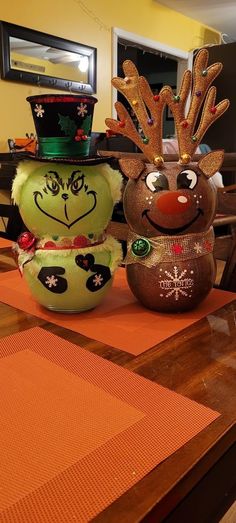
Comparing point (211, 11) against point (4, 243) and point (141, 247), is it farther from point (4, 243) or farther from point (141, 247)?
point (141, 247)

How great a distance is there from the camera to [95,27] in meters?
3.59

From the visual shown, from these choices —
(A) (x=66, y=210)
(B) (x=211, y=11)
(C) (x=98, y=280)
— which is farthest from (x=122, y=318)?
(B) (x=211, y=11)

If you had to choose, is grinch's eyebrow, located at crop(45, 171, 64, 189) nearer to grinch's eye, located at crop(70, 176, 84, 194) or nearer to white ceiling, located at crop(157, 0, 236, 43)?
grinch's eye, located at crop(70, 176, 84, 194)

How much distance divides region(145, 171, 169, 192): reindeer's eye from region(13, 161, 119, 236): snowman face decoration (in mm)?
70

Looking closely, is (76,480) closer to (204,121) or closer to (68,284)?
(68,284)

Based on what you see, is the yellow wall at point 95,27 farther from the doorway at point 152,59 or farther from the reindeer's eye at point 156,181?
the reindeer's eye at point 156,181

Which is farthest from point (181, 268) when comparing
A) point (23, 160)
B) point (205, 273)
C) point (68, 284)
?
point (23, 160)

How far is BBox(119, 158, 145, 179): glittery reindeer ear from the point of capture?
681mm

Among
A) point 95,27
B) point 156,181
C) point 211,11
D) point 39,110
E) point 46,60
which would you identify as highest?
point 211,11

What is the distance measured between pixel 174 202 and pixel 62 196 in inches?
6.8

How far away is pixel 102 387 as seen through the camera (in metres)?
0.49

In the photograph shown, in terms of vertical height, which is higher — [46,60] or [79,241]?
[46,60]

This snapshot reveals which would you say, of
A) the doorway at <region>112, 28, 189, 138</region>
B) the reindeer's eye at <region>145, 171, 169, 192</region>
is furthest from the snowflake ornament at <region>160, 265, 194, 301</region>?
the doorway at <region>112, 28, 189, 138</region>

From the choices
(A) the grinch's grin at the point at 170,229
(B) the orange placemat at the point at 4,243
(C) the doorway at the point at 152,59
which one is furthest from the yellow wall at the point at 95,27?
(A) the grinch's grin at the point at 170,229
